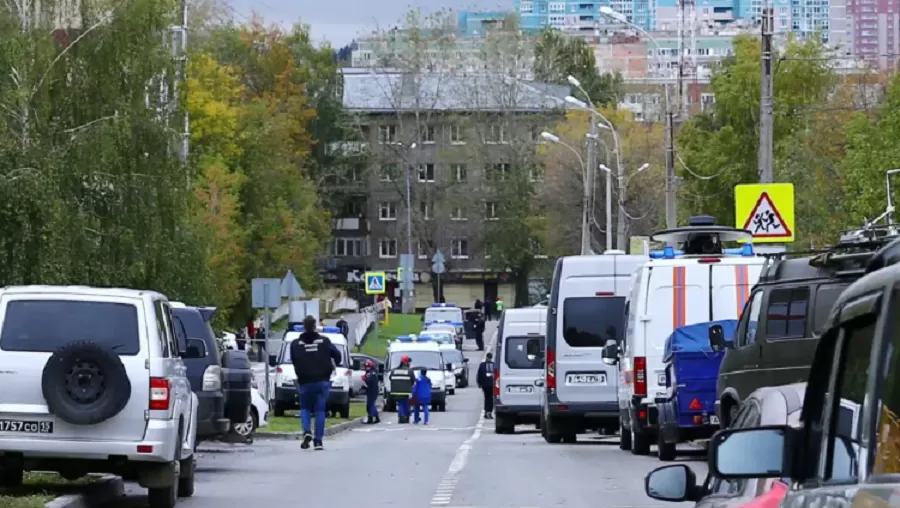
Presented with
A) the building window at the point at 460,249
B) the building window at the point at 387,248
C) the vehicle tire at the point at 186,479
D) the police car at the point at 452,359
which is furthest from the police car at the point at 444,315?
the vehicle tire at the point at 186,479

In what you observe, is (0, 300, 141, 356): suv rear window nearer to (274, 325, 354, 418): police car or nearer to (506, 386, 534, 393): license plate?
(506, 386, 534, 393): license plate

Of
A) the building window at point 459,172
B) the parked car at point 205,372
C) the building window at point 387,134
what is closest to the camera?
the parked car at point 205,372

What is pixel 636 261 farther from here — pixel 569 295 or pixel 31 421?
pixel 31 421

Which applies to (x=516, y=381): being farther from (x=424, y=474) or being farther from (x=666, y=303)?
(x=424, y=474)

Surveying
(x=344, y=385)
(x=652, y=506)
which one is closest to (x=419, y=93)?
(x=344, y=385)

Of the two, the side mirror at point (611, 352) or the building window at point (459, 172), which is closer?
the side mirror at point (611, 352)

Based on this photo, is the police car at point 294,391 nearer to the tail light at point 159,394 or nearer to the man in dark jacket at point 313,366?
the man in dark jacket at point 313,366

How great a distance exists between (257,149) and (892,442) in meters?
79.9

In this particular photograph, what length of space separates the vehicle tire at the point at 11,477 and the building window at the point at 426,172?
10448 cm

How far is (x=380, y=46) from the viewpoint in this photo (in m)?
122

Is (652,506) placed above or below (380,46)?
below

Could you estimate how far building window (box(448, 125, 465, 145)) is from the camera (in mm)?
117669

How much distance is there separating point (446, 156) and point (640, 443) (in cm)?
9303

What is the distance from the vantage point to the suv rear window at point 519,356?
3625cm
